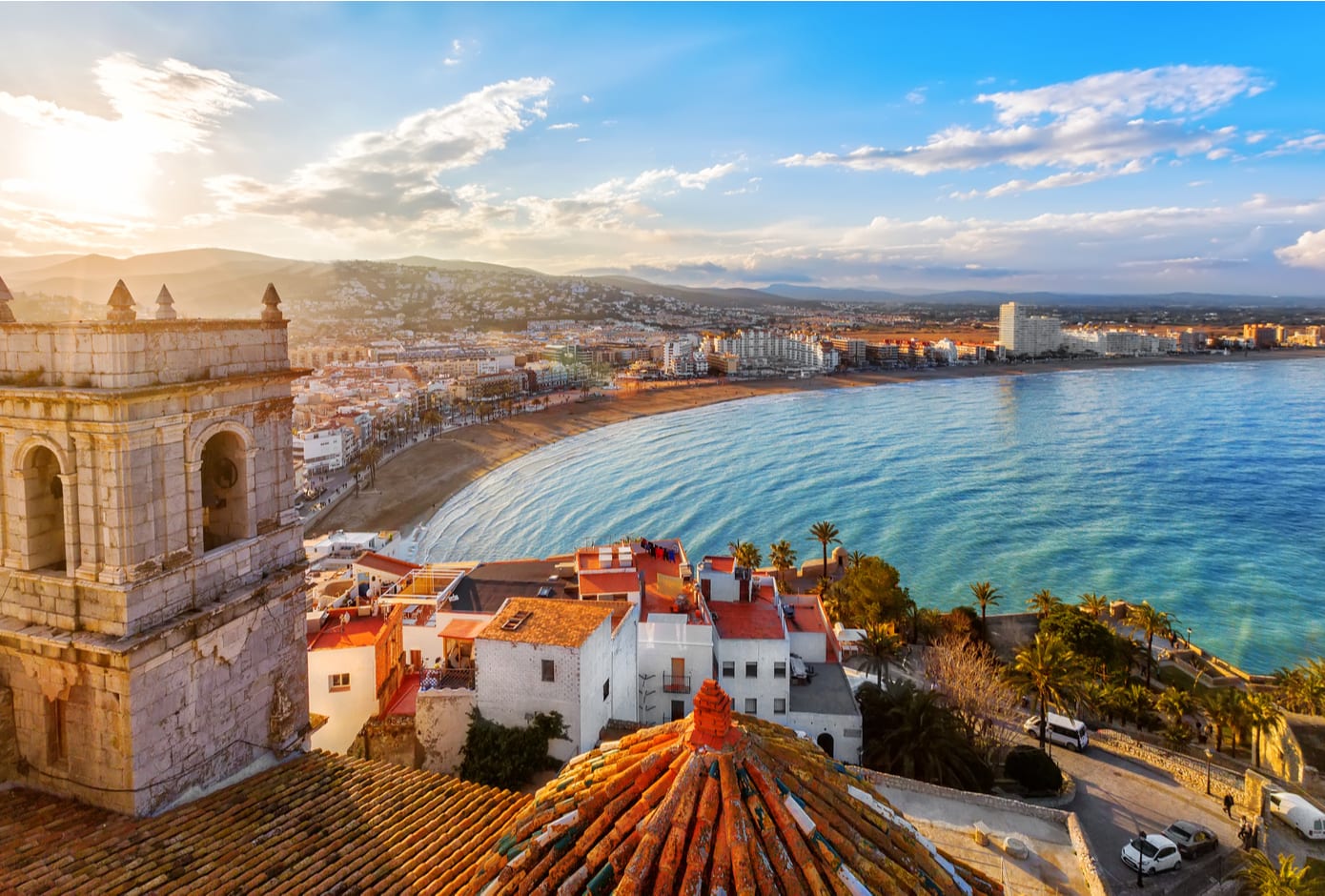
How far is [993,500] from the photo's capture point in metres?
54.6

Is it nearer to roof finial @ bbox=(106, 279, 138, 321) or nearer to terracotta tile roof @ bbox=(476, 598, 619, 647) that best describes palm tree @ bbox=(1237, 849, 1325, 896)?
terracotta tile roof @ bbox=(476, 598, 619, 647)

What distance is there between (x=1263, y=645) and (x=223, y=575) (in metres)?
39.2

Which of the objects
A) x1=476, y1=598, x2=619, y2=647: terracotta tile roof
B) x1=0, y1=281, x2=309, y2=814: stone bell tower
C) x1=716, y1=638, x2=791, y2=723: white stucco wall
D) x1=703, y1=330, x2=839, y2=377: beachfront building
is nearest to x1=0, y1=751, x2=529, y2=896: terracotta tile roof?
x1=0, y1=281, x2=309, y2=814: stone bell tower

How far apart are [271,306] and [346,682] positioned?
1054 centimetres

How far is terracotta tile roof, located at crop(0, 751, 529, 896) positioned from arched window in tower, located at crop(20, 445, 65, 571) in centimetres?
226

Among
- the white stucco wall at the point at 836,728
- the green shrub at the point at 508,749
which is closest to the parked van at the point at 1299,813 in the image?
the white stucco wall at the point at 836,728

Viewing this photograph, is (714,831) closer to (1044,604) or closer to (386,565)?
(386,565)

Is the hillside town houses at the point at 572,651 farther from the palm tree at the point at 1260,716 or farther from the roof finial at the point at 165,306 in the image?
the palm tree at the point at 1260,716

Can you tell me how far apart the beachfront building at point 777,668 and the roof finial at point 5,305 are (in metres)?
15.5

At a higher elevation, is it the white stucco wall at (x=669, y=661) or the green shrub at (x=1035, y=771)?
the white stucco wall at (x=669, y=661)

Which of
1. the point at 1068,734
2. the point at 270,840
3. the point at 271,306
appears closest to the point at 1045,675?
the point at 1068,734

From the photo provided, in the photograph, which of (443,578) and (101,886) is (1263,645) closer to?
(443,578)

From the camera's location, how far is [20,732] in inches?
302

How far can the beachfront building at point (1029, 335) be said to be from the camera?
166750 mm
